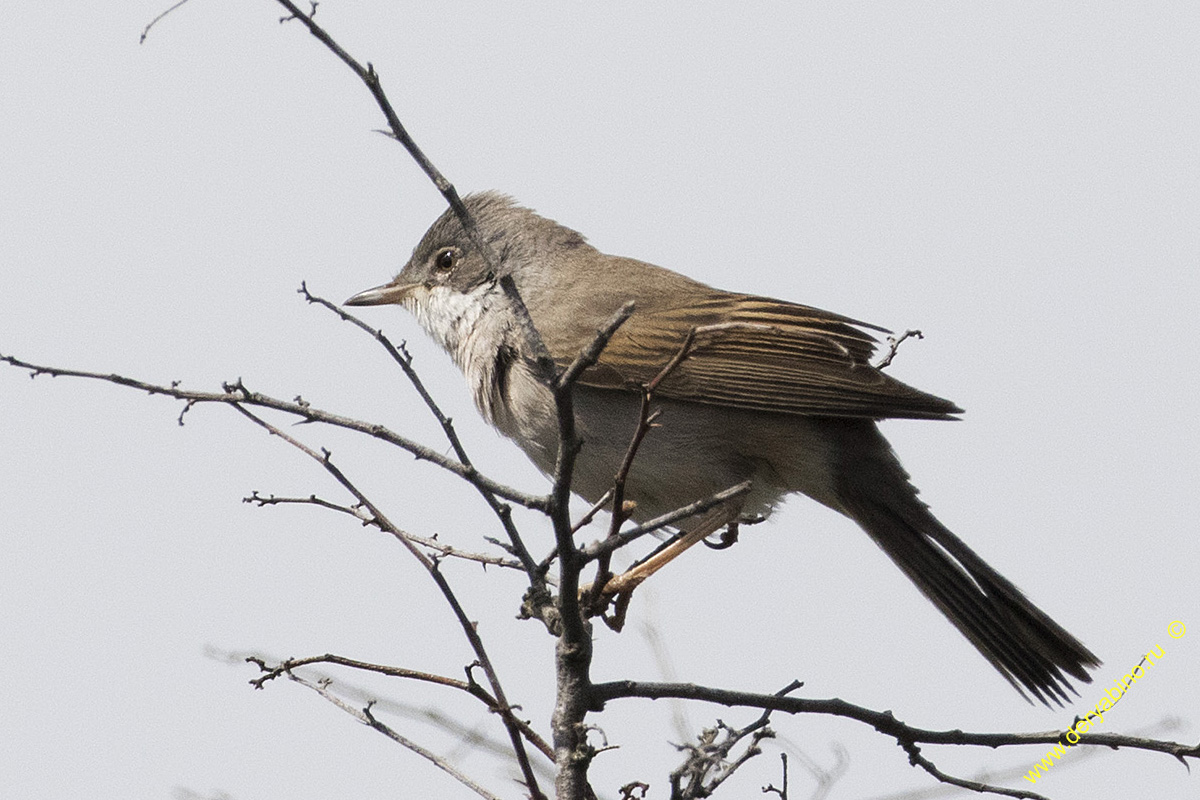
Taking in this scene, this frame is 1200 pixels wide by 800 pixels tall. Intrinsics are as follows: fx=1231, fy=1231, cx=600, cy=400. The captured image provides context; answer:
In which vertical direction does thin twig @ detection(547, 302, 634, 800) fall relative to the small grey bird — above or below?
below

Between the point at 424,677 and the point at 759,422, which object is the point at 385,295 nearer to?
the point at 759,422

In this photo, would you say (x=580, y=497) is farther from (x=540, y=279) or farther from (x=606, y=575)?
(x=606, y=575)

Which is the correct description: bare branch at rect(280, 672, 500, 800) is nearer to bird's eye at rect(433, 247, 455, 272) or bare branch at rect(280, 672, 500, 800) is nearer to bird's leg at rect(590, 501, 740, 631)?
bird's leg at rect(590, 501, 740, 631)

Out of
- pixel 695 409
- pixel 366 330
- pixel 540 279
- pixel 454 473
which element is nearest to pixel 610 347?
pixel 695 409

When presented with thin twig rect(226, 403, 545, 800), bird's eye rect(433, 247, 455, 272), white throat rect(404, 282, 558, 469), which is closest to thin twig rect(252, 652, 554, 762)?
thin twig rect(226, 403, 545, 800)

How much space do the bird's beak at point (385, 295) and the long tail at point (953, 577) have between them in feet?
8.41

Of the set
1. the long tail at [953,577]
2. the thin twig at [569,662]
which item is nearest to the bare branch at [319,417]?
the thin twig at [569,662]

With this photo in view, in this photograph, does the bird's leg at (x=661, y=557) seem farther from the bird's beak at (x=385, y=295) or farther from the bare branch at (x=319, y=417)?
the bird's beak at (x=385, y=295)

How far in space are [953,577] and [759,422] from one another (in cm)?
104

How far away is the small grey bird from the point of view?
16.4 ft

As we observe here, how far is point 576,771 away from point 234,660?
1.65 meters

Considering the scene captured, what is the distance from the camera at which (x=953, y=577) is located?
5.15m

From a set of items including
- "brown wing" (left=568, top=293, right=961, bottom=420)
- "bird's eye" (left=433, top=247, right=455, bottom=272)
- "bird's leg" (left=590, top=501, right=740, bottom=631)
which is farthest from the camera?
"bird's eye" (left=433, top=247, right=455, bottom=272)

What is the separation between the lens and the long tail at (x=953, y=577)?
16.5 ft
